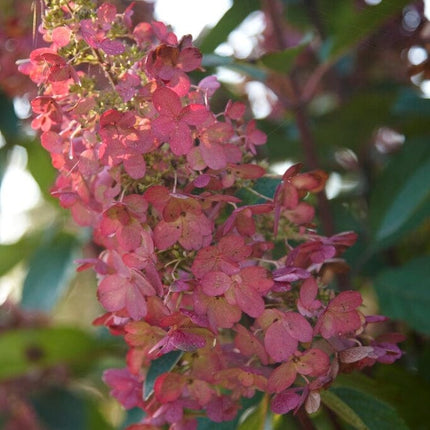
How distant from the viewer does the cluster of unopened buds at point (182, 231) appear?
0.69 metres

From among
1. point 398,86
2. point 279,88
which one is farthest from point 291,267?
point 398,86

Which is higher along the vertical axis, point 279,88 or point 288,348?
point 288,348

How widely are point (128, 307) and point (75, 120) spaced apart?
21 centimetres

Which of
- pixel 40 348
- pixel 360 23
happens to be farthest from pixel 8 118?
pixel 360 23

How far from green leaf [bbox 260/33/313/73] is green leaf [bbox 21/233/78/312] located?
76 centimetres

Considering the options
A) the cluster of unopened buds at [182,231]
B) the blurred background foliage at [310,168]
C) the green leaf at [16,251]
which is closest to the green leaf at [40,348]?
the blurred background foliage at [310,168]

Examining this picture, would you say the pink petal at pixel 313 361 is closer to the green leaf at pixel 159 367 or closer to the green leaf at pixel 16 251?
the green leaf at pixel 159 367

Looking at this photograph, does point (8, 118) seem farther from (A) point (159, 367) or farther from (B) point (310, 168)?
(A) point (159, 367)

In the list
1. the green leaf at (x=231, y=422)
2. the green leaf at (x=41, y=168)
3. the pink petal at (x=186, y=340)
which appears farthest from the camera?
the green leaf at (x=41, y=168)

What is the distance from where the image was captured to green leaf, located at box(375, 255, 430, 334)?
3.78 feet

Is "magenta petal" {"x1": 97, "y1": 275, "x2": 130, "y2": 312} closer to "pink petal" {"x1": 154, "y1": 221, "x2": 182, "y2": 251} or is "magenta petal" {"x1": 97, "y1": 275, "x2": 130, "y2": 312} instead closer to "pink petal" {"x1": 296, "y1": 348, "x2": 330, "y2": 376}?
"pink petal" {"x1": 154, "y1": 221, "x2": 182, "y2": 251}

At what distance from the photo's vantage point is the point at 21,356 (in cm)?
172

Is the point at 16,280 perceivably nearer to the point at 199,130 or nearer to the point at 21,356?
the point at 21,356

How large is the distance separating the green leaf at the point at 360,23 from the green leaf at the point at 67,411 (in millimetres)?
1132
